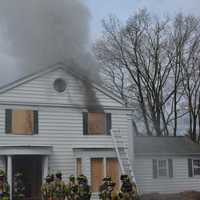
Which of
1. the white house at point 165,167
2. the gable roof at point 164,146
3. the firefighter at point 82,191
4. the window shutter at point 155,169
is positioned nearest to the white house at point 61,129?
the white house at point 165,167

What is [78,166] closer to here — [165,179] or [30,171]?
[30,171]

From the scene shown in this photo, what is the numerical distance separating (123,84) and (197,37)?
24.3 ft

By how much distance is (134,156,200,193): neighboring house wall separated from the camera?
27.0 meters

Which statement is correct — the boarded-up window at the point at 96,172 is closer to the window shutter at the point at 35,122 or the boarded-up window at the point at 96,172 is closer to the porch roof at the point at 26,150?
the porch roof at the point at 26,150

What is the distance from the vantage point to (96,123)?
78.3ft

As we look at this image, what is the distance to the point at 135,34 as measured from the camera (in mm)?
40875

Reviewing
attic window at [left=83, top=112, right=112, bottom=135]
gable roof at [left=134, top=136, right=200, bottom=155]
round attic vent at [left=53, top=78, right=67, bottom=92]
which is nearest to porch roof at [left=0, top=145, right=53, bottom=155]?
attic window at [left=83, top=112, right=112, bottom=135]

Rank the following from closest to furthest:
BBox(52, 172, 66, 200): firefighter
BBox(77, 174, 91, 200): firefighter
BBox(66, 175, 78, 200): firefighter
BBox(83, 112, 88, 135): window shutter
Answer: BBox(77, 174, 91, 200): firefighter → BBox(66, 175, 78, 200): firefighter → BBox(52, 172, 66, 200): firefighter → BBox(83, 112, 88, 135): window shutter

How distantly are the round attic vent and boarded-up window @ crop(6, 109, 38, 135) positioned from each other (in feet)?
5.40

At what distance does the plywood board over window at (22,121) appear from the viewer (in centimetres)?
2182

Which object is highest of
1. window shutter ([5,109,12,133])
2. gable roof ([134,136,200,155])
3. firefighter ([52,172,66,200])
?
window shutter ([5,109,12,133])

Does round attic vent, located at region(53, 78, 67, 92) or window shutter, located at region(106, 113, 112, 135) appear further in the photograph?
window shutter, located at region(106, 113, 112, 135)

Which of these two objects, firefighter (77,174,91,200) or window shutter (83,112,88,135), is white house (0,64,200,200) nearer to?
window shutter (83,112,88,135)

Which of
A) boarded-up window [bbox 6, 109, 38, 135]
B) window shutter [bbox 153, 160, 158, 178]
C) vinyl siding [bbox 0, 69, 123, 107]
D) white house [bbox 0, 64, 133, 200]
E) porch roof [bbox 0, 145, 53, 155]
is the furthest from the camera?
window shutter [bbox 153, 160, 158, 178]
